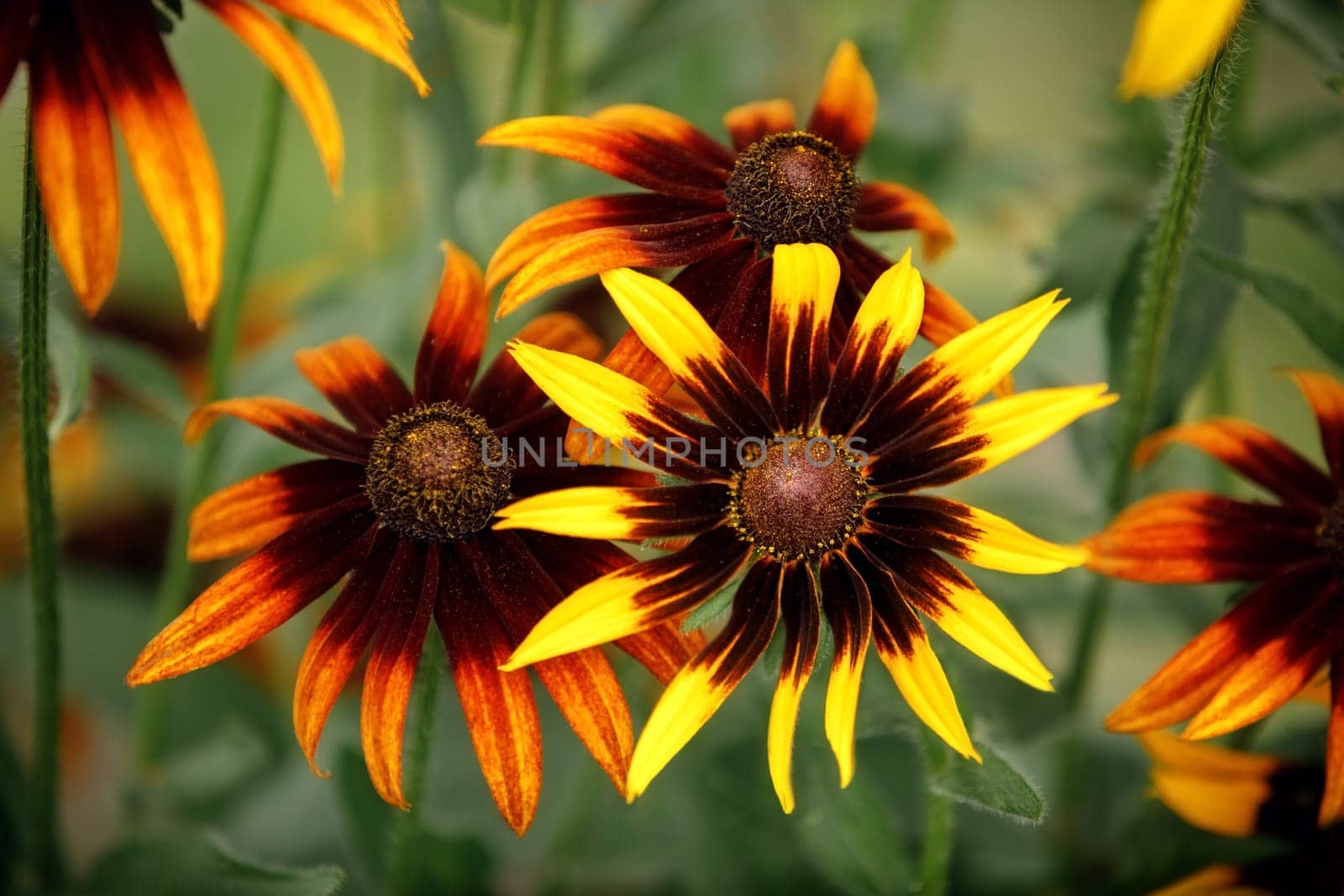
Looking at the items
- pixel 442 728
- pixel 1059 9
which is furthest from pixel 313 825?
pixel 1059 9

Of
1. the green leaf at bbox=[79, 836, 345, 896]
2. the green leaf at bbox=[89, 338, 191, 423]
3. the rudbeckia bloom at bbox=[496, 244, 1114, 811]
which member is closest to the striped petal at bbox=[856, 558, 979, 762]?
the rudbeckia bloom at bbox=[496, 244, 1114, 811]

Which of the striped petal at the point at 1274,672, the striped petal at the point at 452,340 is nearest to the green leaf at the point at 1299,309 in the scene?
the striped petal at the point at 1274,672

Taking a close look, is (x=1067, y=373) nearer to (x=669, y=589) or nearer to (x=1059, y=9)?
(x=1059, y=9)

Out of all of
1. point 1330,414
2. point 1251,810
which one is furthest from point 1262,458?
point 1251,810

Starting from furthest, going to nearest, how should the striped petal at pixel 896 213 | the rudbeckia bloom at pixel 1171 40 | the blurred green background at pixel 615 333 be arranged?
1. the blurred green background at pixel 615 333
2. the striped petal at pixel 896 213
3. the rudbeckia bloom at pixel 1171 40

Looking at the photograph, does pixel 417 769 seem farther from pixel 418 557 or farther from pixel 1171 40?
pixel 1171 40

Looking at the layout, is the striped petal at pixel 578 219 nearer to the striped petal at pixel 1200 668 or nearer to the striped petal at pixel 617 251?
the striped petal at pixel 617 251
